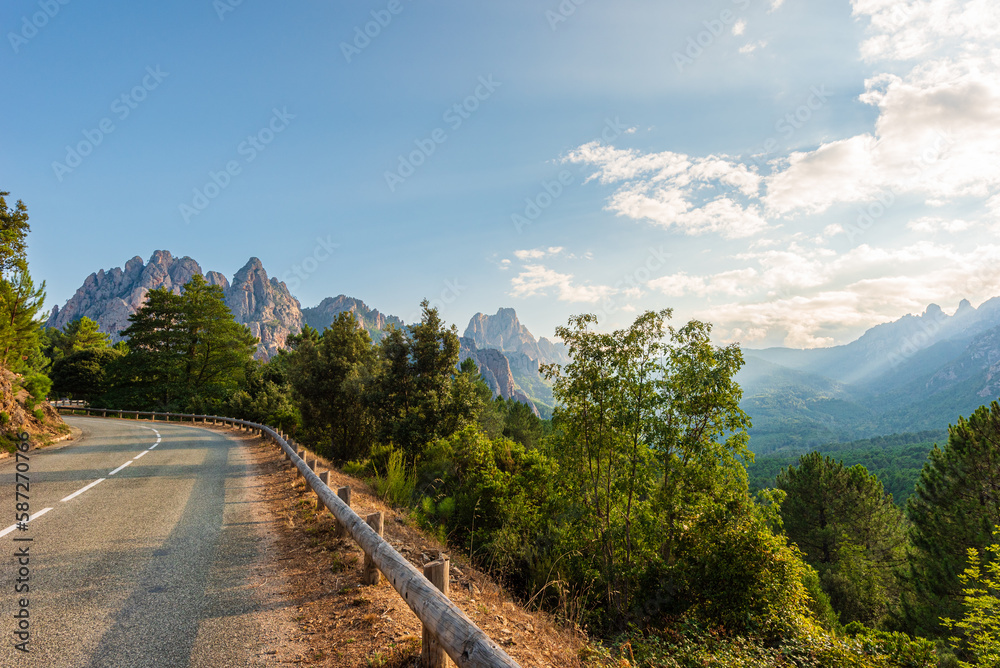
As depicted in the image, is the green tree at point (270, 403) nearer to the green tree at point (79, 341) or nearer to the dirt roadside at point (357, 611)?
the dirt roadside at point (357, 611)

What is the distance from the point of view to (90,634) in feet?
12.1

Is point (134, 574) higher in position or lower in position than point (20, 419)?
lower

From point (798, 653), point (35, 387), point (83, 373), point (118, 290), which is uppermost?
point (118, 290)

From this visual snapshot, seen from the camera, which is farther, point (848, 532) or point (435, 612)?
point (848, 532)

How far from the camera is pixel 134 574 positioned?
491 cm

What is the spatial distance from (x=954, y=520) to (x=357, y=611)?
31856 mm

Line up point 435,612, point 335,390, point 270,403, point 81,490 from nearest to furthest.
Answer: point 435,612 → point 81,490 → point 335,390 → point 270,403

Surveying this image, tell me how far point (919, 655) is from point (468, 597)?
729cm

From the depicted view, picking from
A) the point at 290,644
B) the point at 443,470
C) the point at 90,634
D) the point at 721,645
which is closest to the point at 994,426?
the point at 721,645

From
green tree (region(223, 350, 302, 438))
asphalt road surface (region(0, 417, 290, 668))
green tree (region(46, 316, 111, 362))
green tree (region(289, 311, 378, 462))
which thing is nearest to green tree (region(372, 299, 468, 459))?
green tree (region(289, 311, 378, 462))

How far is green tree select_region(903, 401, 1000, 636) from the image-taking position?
2095 cm

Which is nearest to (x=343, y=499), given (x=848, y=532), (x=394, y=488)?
(x=394, y=488)

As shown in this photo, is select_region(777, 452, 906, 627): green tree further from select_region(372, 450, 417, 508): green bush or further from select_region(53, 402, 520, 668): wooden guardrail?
select_region(53, 402, 520, 668): wooden guardrail

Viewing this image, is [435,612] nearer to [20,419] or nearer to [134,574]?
[134,574]
